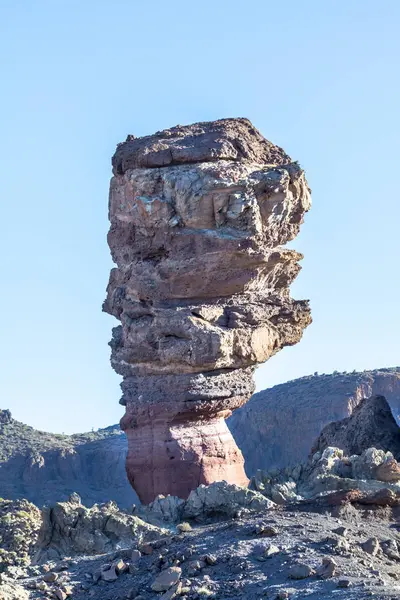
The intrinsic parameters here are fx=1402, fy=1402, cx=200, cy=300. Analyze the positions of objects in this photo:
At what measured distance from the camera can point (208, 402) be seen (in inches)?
1340

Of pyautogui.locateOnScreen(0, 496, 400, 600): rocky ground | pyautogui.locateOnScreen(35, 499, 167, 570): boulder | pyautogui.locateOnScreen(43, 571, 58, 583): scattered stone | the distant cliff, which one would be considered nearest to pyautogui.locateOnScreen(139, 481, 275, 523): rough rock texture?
pyautogui.locateOnScreen(35, 499, 167, 570): boulder

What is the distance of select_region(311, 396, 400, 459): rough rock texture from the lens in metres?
34.9

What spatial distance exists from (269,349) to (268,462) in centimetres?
3848

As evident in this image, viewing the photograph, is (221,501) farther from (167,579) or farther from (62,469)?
(62,469)

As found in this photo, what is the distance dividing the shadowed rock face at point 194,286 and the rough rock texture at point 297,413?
36362mm

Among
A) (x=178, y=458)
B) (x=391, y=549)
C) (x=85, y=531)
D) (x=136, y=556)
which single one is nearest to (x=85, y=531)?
(x=85, y=531)

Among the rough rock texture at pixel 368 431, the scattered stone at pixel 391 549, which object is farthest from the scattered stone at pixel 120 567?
the rough rock texture at pixel 368 431

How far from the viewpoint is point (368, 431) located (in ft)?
116

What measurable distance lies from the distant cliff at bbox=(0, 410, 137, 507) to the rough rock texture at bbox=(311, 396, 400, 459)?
97.4 feet

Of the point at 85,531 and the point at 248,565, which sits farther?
the point at 85,531

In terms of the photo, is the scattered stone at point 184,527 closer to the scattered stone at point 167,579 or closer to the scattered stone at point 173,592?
the scattered stone at point 167,579

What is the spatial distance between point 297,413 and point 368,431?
128 ft

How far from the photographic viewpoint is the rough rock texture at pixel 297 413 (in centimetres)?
7250

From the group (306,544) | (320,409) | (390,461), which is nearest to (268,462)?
(320,409)
